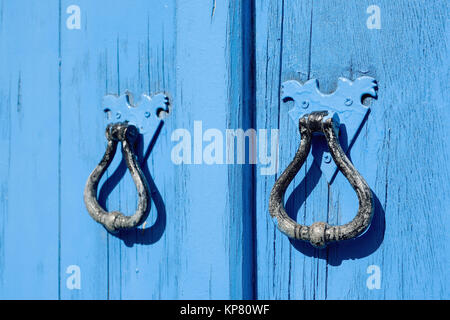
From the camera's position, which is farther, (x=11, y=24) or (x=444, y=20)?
(x=11, y=24)

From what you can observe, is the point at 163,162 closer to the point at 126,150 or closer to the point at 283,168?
the point at 126,150

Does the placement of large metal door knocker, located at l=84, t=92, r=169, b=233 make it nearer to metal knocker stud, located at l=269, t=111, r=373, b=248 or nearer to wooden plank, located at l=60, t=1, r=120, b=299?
wooden plank, located at l=60, t=1, r=120, b=299

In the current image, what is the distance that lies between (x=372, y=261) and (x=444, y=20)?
0.39m

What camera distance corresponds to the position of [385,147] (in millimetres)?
781

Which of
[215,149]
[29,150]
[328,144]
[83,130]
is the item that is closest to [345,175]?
[328,144]

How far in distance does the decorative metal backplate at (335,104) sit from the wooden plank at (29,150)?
0.46 metres

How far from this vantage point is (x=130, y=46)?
89 centimetres

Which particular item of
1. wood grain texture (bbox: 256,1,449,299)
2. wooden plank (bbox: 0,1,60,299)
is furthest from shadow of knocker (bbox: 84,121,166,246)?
wood grain texture (bbox: 256,1,449,299)

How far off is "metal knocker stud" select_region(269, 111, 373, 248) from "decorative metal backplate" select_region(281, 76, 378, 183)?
1.1 inches

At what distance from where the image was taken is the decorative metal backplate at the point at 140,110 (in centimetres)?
87

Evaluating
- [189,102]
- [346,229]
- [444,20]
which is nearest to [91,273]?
[189,102]

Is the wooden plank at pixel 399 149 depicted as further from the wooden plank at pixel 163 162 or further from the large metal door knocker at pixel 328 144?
the wooden plank at pixel 163 162

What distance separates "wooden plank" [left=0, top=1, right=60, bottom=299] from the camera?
96 cm

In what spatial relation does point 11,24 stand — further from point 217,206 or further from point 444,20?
point 444,20
